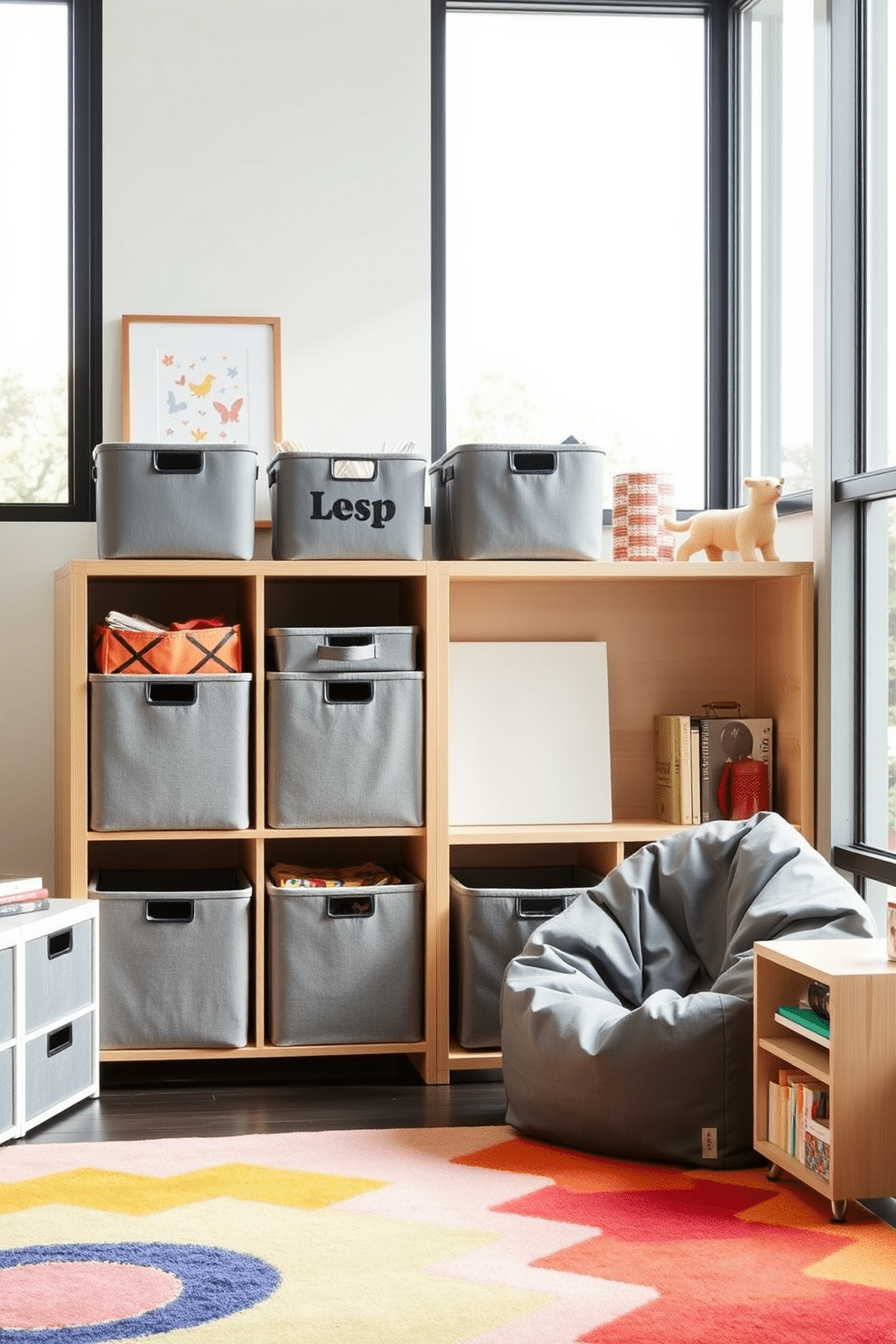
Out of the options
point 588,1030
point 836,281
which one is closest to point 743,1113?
A: point 588,1030

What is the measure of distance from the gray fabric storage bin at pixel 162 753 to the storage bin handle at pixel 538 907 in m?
0.68

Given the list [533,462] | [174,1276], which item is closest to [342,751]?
[533,462]

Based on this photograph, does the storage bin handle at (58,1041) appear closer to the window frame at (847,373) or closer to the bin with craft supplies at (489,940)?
the bin with craft supplies at (489,940)

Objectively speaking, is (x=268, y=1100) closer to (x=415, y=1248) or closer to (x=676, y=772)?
(x=415, y=1248)

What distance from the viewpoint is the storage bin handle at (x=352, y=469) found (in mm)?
3305

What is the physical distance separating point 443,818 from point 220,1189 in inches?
41.7

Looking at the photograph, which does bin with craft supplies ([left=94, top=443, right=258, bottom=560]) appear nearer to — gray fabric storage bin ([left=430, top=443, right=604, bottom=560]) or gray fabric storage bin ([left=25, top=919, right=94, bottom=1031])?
gray fabric storage bin ([left=430, top=443, right=604, bottom=560])

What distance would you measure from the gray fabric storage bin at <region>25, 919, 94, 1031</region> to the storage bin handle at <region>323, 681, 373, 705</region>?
2.44 ft

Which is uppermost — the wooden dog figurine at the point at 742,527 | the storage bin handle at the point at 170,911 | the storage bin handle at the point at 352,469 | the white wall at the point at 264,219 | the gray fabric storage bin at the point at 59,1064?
the white wall at the point at 264,219

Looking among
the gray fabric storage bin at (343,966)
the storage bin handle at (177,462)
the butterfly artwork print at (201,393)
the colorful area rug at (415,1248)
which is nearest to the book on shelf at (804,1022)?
the colorful area rug at (415,1248)

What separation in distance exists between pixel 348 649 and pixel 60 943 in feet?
2.92

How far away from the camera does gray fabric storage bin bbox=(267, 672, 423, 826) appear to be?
3.31 meters

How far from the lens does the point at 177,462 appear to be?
329 cm

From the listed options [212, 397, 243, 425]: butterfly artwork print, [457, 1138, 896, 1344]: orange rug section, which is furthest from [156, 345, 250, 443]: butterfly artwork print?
[457, 1138, 896, 1344]: orange rug section
